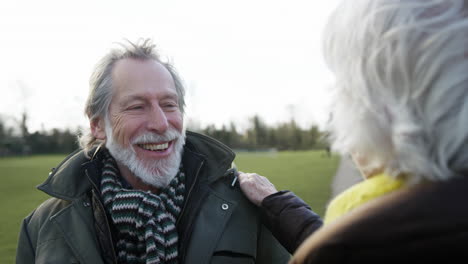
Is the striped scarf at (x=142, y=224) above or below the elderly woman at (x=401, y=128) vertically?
below

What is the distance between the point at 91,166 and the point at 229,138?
3187 inches

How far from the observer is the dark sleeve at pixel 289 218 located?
2107mm

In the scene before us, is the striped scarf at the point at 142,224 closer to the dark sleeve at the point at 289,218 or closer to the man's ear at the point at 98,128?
the man's ear at the point at 98,128

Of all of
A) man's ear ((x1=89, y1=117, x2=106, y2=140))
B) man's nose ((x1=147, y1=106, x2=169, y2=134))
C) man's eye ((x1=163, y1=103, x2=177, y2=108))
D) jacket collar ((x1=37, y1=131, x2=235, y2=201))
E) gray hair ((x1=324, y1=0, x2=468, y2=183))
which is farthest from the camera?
man's ear ((x1=89, y1=117, x2=106, y2=140))

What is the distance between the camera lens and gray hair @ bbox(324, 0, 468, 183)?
1.12 meters

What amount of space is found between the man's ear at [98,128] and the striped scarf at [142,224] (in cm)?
54

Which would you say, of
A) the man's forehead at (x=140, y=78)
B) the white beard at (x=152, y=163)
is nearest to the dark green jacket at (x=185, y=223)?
the white beard at (x=152, y=163)

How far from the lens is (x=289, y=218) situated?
2.18 m

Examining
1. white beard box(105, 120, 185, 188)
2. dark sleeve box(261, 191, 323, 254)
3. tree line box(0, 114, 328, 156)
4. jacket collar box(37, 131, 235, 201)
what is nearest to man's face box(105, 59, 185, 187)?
white beard box(105, 120, 185, 188)

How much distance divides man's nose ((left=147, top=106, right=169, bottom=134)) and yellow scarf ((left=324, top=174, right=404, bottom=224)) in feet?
5.74

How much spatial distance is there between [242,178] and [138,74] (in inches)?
44.0

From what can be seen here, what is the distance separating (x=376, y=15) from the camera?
123 centimetres

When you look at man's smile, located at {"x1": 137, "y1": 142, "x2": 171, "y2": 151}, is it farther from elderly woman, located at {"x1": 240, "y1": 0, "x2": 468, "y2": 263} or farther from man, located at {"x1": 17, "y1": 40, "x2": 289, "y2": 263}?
elderly woman, located at {"x1": 240, "y1": 0, "x2": 468, "y2": 263}

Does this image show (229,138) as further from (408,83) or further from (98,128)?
(408,83)
